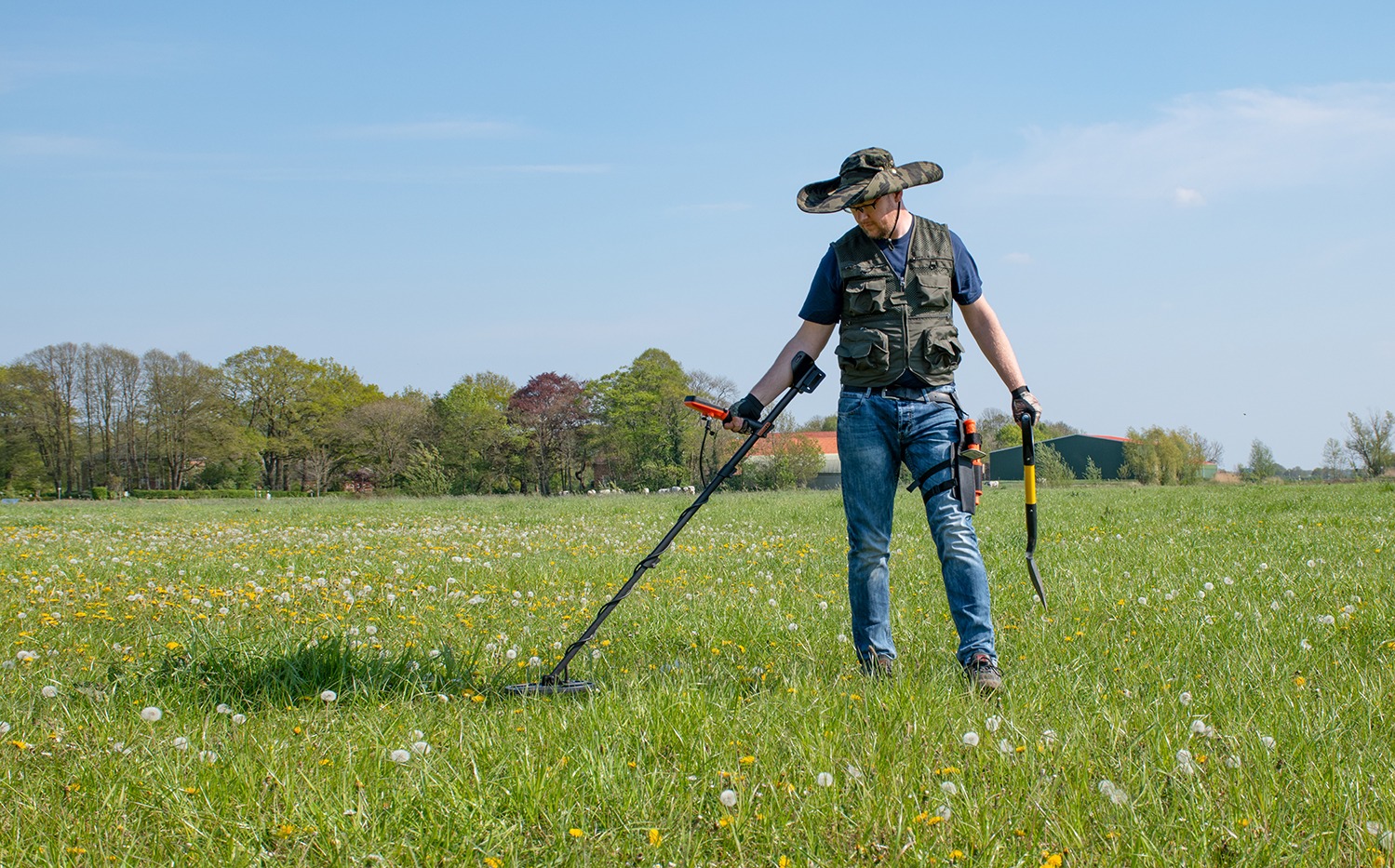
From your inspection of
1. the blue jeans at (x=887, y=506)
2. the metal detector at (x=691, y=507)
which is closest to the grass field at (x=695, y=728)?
the metal detector at (x=691, y=507)

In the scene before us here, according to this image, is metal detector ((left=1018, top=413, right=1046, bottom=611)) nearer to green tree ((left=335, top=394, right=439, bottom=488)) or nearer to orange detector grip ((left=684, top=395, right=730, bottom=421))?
orange detector grip ((left=684, top=395, right=730, bottom=421))

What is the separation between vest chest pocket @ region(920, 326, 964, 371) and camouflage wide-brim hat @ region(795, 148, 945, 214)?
2.36ft

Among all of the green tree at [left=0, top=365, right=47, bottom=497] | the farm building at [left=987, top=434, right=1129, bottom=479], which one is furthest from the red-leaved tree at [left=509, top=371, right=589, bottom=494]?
the farm building at [left=987, top=434, right=1129, bottom=479]

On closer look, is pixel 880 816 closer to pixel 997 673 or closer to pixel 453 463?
pixel 997 673

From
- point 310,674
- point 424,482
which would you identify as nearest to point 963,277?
point 310,674

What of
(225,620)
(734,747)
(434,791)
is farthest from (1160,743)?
(225,620)

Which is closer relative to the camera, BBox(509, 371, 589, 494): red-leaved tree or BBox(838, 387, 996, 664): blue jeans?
BBox(838, 387, 996, 664): blue jeans

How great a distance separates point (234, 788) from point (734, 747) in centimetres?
168

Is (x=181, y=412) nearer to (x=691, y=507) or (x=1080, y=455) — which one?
(x=691, y=507)

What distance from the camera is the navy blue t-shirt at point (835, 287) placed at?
16.4 feet

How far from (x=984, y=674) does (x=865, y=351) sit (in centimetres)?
160

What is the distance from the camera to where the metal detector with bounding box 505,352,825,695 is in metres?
4.44

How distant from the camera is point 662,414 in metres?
70.1

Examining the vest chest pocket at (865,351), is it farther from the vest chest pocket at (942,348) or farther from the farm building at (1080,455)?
the farm building at (1080,455)
